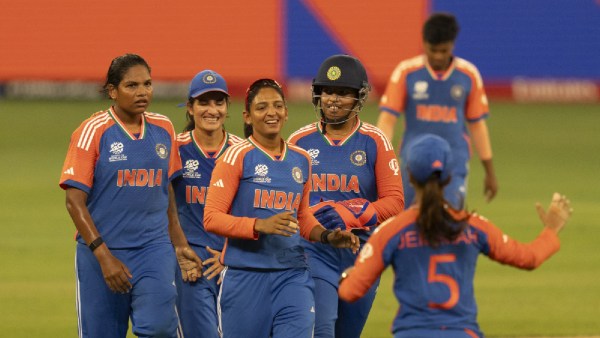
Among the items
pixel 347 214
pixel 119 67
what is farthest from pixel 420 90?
pixel 119 67

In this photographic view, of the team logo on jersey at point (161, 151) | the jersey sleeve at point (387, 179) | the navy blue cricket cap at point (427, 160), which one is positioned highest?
the navy blue cricket cap at point (427, 160)

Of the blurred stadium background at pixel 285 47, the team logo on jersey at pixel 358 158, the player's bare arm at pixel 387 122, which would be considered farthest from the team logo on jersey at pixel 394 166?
the blurred stadium background at pixel 285 47

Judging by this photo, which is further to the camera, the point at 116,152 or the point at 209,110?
the point at 209,110

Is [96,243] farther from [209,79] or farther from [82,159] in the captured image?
[209,79]

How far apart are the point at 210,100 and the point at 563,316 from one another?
167 inches

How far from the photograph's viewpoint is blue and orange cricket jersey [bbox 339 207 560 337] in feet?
17.4

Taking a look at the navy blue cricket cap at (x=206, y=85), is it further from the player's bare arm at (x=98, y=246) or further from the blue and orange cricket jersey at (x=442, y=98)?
the blue and orange cricket jersey at (x=442, y=98)

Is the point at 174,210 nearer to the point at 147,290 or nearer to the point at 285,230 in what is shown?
the point at 147,290

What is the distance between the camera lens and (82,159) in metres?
6.73

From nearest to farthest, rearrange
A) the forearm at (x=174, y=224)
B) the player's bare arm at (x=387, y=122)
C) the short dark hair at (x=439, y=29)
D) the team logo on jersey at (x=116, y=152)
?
the team logo on jersey at (x=116, y=152)
the forearm at (x=174, y=224)
the short dark hair at (x=439, y=29)
the player's bare arm at (x=387, y=122)

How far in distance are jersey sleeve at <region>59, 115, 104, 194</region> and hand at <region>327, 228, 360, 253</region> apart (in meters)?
1.40

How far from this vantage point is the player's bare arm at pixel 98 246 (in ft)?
21.7

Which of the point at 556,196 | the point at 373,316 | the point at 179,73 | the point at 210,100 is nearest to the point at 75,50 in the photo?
the point at 179,73

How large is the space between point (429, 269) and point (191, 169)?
266cm
